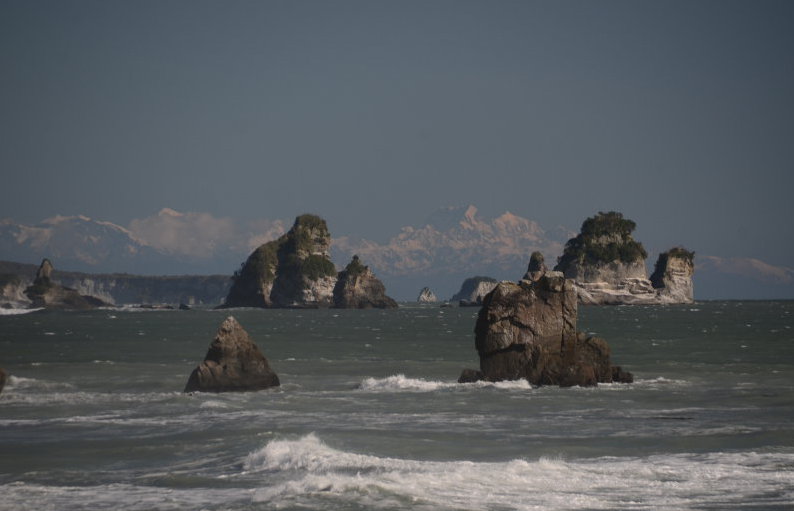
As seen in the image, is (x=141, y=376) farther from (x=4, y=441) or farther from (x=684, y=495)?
(x=684, y=495)

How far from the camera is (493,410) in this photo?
115 feet

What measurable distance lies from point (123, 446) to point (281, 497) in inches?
325

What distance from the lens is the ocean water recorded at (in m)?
21.7

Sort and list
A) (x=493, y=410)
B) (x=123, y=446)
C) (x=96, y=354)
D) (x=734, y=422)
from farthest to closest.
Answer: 1. (x=96, y=354)
2. (x=493, y=410)
3. (x=734, y=422)
4. (x=123, y=446)

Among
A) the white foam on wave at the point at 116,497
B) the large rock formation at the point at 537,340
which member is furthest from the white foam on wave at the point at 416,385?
the white foam on wave at the point at 116,497

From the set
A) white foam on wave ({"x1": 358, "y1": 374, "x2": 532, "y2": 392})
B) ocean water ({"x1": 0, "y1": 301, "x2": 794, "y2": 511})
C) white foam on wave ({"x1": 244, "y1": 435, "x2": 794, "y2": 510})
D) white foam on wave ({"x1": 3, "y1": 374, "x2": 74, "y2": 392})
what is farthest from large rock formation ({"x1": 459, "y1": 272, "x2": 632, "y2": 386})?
white foam on wave ({"x1": 3, "y1": 374, "x2": 74, "y2": 392})

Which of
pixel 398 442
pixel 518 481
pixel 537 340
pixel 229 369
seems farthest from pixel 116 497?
pixel 537 340

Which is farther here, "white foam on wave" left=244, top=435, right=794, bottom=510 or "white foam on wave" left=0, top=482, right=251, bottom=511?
"white foam on wave" left=244, top=435, right=794, bottom=510

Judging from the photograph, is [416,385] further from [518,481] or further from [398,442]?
[518,481]

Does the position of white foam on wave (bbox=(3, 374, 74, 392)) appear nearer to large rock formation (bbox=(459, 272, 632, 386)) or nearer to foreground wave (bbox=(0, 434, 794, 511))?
large rock formation (bbox=(459, 272, 632, 386))

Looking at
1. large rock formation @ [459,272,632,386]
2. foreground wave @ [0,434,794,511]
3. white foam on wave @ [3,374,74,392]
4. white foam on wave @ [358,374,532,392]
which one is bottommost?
foreground wave @ [0,434,794,511]

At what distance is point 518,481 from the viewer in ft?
Result: 75.5

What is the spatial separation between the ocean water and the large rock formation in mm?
1012

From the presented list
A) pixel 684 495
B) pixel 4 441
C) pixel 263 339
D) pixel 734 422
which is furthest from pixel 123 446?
pixel 263 339
